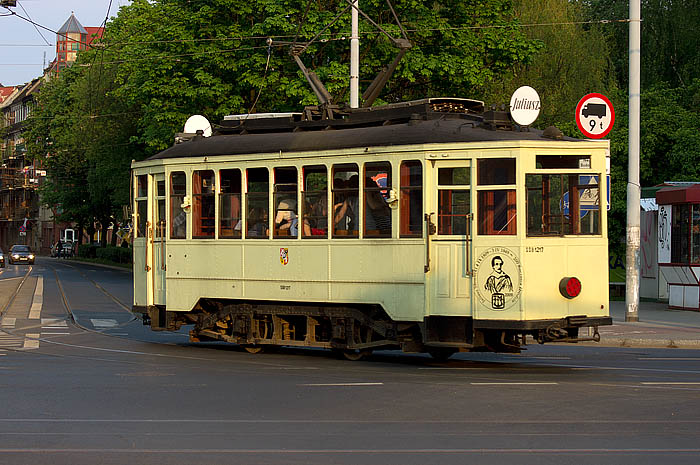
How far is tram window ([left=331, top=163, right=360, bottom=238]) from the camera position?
15742mm

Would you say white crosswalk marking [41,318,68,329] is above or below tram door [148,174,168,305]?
below

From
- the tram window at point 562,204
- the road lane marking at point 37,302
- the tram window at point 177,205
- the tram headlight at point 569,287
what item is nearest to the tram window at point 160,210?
the tram window at point 177,205

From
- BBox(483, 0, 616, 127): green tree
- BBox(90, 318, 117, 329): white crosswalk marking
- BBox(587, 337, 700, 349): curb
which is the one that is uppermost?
BBox(483, 0, 616, 127): green tree

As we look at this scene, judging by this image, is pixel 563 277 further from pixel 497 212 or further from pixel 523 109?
pixel 523 109

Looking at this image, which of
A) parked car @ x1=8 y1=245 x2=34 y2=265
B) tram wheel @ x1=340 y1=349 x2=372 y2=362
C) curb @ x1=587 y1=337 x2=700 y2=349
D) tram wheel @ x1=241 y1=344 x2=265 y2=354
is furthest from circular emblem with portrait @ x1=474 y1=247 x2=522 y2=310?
parked car @ x1=8 y1=245 x2=34 y2=265

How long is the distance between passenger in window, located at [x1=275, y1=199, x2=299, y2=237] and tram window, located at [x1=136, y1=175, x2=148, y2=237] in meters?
3.28

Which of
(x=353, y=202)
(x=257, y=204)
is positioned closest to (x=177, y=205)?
(x=257, y=204)

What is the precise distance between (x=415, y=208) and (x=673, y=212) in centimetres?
1303

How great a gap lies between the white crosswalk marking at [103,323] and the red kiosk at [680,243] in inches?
503

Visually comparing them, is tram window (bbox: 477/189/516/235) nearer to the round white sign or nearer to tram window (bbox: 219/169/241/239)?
the round white sign

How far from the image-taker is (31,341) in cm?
1959

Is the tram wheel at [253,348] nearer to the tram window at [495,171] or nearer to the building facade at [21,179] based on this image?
the tram window at [495,171]

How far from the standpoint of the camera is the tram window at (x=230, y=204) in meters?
17.2

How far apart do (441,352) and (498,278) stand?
1.99 m
